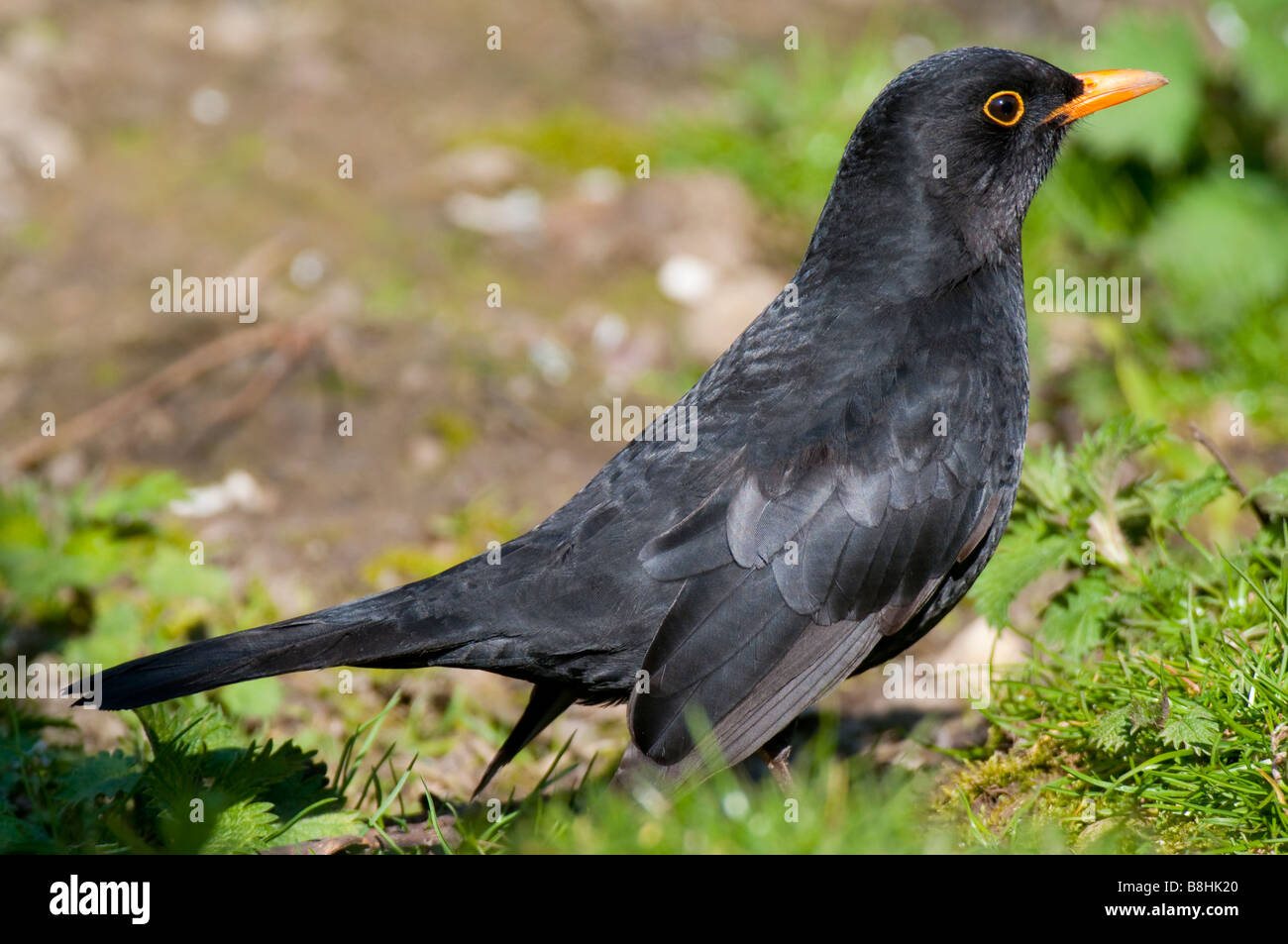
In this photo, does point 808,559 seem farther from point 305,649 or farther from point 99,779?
point 99,779

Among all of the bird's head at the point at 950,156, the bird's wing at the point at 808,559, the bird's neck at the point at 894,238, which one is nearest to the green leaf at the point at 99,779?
the bird's wing at the point at 808,559

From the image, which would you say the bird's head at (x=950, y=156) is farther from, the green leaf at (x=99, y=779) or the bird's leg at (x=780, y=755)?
the green leaf at (x=99, y=779)

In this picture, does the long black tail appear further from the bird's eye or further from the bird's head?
the bird's eye

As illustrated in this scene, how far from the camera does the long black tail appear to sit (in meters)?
3.01

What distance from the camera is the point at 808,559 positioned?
3.35 meters

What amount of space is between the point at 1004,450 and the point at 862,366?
1.49 ft

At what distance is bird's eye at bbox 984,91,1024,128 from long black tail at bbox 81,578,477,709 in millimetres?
2122

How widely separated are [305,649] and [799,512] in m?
1.29

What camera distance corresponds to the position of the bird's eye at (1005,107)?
3.82 metres

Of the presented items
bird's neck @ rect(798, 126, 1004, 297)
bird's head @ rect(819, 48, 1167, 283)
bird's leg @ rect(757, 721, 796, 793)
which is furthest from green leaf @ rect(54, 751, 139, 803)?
bird's head @ rect(819, 48, 1167, 283)
